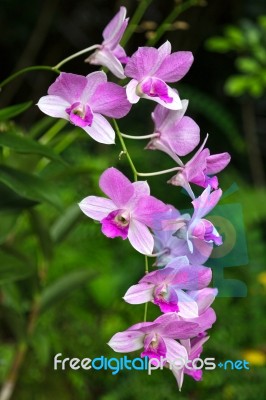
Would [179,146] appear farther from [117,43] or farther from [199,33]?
[199,33]

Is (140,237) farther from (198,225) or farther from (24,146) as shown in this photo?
A: (24,146)

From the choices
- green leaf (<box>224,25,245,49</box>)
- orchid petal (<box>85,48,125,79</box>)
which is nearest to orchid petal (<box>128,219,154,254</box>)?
orchid petal (<box>85,48,125,79</box>)

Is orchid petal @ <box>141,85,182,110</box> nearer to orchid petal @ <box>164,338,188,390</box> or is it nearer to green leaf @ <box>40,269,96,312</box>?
orchid petal @ <box>164,338,188,390</box>

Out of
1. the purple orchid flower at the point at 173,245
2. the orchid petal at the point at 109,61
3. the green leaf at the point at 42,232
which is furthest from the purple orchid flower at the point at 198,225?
the green leaf at the point at 42,232

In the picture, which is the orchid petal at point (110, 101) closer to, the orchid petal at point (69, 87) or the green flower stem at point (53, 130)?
the orchid petal at point (69, 87)

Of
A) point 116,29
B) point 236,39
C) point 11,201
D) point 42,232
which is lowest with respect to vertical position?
point 236,39

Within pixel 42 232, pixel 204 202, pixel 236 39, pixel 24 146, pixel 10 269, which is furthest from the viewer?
pixel 236 39

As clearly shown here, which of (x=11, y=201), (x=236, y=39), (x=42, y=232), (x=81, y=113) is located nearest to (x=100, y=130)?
(x=81, y=113)
